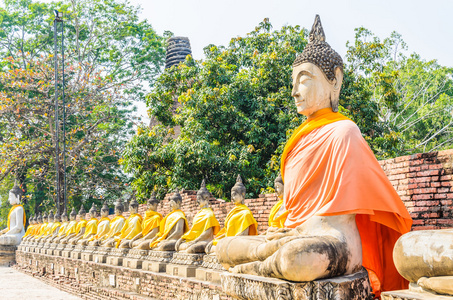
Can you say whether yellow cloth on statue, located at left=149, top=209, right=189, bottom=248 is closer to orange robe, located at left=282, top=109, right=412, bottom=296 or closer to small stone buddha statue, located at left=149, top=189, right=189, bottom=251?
small stone buddha statue, located at left=149, top=189, right=189, bottom=251

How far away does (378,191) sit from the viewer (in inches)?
139

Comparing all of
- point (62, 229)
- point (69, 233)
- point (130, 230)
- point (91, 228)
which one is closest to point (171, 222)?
point (130, 230)

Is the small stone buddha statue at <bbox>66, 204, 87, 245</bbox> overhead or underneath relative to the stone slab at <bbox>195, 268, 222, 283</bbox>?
overhead

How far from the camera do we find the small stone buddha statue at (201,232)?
789cm

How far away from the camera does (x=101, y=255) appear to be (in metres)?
11.6

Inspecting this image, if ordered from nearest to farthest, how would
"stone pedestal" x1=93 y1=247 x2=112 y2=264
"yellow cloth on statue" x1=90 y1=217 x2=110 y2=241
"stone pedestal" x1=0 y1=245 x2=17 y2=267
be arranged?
"stone pedestal" x1=93 y1=247 x2=112 y2=264, "yellow cloth on statue" x1=90 y1=217 x2=110 y2=241, "stone pedestal" x1=0 y1=245 x2=17 y2=267

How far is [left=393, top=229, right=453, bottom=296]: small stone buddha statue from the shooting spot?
262cm

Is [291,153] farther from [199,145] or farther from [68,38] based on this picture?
[68,38]

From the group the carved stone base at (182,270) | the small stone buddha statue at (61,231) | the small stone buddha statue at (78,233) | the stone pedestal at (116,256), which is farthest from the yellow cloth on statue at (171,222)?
the small stone buddha statue at (61,231)

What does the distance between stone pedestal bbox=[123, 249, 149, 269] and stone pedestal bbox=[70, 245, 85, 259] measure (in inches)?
161

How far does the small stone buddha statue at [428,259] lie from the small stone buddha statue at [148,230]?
7.25m

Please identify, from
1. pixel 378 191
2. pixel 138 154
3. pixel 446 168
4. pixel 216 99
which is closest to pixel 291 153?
pixel 378 191

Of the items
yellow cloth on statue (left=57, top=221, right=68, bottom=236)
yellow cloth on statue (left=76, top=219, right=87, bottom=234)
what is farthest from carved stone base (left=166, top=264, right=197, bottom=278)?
yellow cloth on statue (left=57, top=221, right=68, bottom=236)

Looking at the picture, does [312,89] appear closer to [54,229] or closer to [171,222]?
[171,222]
